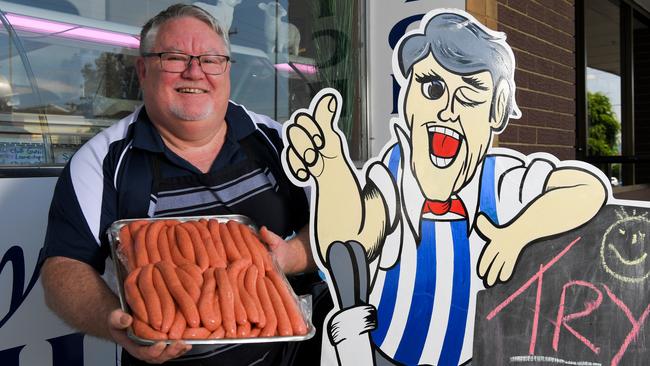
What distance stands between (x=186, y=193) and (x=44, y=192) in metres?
0.76

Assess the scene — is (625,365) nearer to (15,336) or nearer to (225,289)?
(225,289)

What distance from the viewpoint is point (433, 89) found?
7.00ft

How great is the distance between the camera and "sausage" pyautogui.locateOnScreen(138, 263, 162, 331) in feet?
5.29

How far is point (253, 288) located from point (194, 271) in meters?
0.16

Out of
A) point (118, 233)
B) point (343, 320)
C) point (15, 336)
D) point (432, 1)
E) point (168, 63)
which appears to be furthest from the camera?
point (432, 1)

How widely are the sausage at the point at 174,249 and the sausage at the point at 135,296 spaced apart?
11 centimetres

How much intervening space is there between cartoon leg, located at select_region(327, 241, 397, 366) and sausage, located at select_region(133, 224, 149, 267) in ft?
2.02

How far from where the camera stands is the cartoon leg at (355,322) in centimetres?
218

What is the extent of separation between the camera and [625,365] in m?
2.10

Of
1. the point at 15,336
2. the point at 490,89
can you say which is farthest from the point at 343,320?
the point at 15,336

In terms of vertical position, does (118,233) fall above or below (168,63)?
below

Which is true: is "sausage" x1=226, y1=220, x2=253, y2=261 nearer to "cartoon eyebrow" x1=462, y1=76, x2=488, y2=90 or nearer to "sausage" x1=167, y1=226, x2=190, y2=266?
"sausage" x1=167, y1=226, x2=190, y2=266

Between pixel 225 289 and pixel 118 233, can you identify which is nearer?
pixel 225 289

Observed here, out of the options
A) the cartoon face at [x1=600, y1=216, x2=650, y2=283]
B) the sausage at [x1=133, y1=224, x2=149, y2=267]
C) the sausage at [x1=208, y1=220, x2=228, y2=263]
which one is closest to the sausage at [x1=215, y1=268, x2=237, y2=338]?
the sausage at [x1=208, y1=220, x2=228, y2=263]
